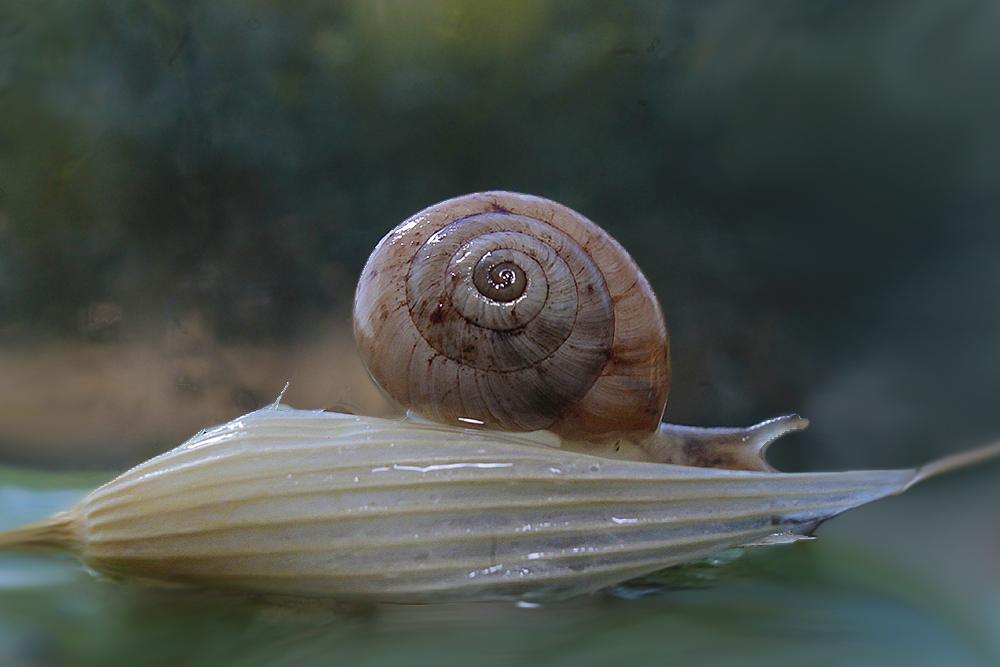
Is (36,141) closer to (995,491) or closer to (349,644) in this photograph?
(349,644)

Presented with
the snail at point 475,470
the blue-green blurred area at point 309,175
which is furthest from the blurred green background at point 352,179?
the snail at point 475,470

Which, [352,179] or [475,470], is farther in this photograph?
[352,179]

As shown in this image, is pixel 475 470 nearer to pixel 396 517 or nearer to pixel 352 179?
pixel 396 517

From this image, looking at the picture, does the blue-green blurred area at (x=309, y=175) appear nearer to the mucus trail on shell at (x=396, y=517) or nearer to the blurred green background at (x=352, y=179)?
the blurred green background at (x=352, y=179)

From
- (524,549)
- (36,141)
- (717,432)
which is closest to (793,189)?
(717,432)

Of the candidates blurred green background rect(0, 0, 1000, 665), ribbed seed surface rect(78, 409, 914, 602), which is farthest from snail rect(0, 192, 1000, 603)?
blurred green background rect(0, 0, 1000, 665)

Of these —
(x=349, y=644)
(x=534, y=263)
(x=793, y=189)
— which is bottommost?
(x=349, y=644)

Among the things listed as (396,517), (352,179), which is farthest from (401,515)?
(352,179)
